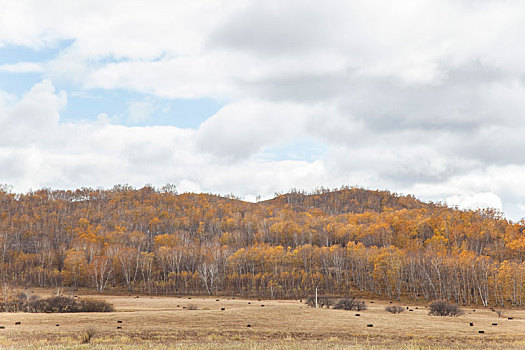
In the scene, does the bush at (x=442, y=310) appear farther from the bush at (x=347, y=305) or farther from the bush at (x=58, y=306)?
the bush at (x=58, y=306)

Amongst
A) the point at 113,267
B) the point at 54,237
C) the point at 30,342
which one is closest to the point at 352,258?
the point at 113,267

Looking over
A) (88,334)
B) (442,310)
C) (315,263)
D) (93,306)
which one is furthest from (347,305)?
(315,263)

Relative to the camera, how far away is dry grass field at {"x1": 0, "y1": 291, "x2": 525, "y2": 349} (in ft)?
99.0

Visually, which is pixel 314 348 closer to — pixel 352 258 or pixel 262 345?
pixel 262 345

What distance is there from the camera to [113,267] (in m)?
133

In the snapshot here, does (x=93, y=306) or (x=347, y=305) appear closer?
(x=93, y=306)

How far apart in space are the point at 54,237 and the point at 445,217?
185109 millimetres

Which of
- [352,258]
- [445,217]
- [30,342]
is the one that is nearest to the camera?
[30,342]

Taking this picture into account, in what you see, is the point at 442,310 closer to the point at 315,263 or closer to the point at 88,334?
the point at 88,334

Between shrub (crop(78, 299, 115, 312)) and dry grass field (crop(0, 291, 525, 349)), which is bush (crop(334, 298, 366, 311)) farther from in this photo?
shrub (crop(78, 299, 115, 312))

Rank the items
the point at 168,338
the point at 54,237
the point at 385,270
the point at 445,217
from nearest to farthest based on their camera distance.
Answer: the point at 168,338, the point at 385,270, the point at 445,217, the point at 54,237

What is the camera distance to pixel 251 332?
37594 millimetres

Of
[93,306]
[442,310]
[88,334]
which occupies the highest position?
[88,334]

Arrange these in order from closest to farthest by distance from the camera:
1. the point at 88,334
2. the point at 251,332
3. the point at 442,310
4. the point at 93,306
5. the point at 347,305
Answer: the point at 88,334 < the point at 251,332 < the point at 93,306 < the point at 442,310 < the point at 347,305
